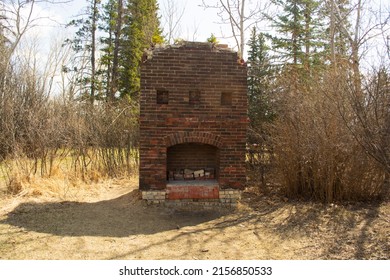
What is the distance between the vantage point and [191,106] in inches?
247

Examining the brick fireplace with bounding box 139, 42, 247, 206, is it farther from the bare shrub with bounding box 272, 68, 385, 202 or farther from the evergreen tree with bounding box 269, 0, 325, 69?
the evergreen tree with bounding box 269, 0, 325, 69

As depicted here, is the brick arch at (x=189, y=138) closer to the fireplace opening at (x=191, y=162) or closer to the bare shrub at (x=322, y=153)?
the fireplace opening at (x=191, y=162)

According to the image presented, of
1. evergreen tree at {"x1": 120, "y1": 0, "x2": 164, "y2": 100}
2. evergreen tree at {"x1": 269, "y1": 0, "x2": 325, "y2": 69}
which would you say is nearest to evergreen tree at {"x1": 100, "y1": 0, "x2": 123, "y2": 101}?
evergreen tree at {"x1": 120, "y1": 0, "x2": 164, "y2": 100}

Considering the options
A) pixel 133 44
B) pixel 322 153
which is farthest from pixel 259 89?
pixel 133 44

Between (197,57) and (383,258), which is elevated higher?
(197,57)

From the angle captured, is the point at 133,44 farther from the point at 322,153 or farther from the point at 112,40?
the point at 322,153

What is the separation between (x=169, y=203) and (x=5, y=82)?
923cm

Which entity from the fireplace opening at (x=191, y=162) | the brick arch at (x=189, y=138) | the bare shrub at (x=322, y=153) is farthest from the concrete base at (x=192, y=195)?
the bare shrub at (x=322, y=153)

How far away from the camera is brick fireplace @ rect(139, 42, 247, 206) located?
6199 mm

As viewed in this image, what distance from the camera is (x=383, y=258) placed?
408 cm

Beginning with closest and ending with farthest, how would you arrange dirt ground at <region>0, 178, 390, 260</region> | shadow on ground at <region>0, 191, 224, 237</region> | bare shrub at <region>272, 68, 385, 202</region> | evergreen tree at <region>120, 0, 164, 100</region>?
dirt ground at <region>0, 178, 390, 260</region> < shadow on ground at <region>0, 191, 224, 237</region> < bare shrub at <region>272, 68, 385, 202</region> < evergreen tree at <region>120, 0, 164, 100</region>

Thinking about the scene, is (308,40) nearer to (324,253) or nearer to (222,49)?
(222,49)

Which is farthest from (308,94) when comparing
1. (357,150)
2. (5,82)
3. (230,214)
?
(5,82)

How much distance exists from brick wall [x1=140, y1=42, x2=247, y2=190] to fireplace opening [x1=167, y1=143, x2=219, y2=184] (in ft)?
1.23
